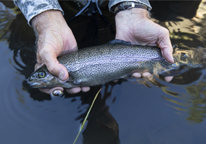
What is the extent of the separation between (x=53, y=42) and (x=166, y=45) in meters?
1.62

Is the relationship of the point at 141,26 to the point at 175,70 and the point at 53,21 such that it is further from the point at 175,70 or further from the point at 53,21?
the point at 53,21

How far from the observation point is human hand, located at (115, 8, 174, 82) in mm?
2414

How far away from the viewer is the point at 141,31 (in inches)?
103

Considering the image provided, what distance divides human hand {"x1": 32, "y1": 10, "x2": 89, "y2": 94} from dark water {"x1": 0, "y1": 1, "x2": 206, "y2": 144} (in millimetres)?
296

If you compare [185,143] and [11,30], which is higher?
[11,30]

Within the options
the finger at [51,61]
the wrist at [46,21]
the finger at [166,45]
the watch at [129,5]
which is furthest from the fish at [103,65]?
the watch at [129,5]

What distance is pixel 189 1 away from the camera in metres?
4.14

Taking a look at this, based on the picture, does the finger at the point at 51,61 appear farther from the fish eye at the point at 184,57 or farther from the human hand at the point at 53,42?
the fish eye at the point at 184,57

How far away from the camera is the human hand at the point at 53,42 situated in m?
2.00

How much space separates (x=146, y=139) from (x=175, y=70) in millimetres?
1270

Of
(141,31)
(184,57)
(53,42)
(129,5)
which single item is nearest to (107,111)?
(53,42)

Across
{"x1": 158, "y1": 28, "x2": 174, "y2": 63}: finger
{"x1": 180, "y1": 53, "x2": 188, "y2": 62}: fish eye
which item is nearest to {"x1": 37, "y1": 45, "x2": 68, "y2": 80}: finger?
{"x1": 158, "y1": 28, "x2": 174, "y2": 63}: finger

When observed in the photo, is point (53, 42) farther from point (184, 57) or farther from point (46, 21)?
point (184, 57)

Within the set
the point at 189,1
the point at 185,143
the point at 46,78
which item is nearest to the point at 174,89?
the point at 185,143
